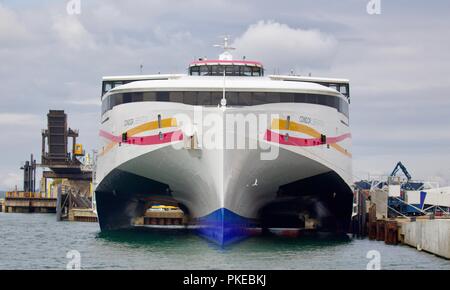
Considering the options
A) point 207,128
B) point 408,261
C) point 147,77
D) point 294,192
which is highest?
point 147,77

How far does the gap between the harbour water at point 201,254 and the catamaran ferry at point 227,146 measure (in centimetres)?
138

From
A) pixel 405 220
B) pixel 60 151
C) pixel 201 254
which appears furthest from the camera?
pixel 60 151

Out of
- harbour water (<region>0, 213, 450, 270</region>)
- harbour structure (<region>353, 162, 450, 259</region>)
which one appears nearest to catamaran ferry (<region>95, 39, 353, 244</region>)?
harbour water (<region>0, 213, 450, 270</region>)

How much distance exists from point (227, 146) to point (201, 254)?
3.93m

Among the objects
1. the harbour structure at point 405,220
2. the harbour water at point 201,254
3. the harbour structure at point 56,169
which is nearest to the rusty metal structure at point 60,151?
the harbour structure at point 56,169

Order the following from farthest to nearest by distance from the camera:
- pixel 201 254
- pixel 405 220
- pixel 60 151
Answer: pixel 60 151, pixel 405 220, pixel 201 254

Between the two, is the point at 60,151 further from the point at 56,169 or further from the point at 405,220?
the point at 405,220

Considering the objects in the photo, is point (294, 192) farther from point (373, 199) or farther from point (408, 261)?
point (373, 199)

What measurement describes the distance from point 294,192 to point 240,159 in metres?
6.13

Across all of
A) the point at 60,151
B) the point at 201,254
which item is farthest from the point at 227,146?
the point at 60,151

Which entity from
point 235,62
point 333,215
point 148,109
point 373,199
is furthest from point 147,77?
point 373,199

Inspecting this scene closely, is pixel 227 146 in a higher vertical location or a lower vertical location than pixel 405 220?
higher

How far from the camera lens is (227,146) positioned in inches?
1189

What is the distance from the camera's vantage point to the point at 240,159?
30.6m
